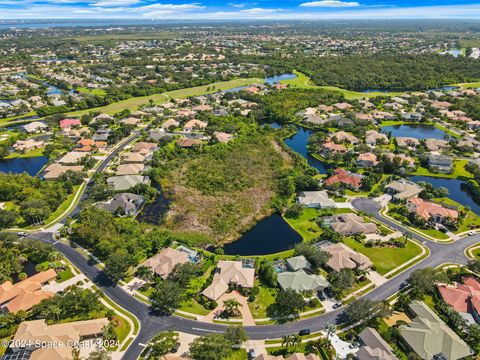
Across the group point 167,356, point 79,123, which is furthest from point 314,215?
point 79,123

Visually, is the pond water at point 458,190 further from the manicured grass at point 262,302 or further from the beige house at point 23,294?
the beige house at point 23,294

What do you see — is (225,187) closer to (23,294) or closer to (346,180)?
(346,180)

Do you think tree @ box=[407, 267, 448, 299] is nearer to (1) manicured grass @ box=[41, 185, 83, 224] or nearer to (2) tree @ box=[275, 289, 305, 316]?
(2) tree @ box=[275, 289, 305, 316]

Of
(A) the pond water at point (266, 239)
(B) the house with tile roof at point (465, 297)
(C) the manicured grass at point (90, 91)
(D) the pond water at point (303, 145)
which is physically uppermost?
(C) the manicured grass at point (90, 91)

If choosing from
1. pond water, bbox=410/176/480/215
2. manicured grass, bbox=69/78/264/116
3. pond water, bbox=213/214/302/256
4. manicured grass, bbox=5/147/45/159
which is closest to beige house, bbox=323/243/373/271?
pond water, bbox=213/214/302/256

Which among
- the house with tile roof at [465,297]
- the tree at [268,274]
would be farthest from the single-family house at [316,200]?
the house with tile roof at [465,297]

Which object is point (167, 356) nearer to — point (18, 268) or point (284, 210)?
point (18, 268)

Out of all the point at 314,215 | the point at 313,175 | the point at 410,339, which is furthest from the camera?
the point at 313,175
